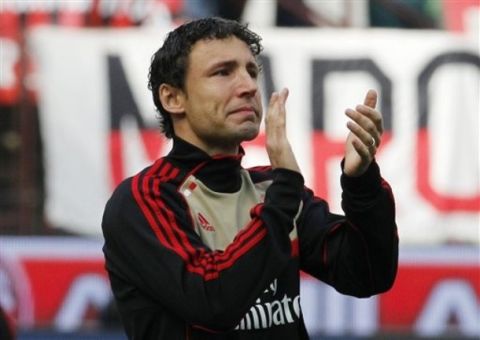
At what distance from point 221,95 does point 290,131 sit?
601 cm

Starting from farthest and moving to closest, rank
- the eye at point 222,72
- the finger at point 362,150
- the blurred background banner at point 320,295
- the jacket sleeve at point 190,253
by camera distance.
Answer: the blurred background banner at point 320,295
the eye at point 222,72
the finger at point 362,150
the jacket sleeve at point 190,253

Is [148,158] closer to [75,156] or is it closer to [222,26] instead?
[75,156]

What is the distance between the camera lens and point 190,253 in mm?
3195

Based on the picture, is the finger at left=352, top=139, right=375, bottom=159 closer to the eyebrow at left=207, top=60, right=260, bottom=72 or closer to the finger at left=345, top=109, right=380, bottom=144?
the finger at left=345, top=109, right=380, bottom=144

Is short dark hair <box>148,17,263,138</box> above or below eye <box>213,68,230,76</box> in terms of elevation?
above

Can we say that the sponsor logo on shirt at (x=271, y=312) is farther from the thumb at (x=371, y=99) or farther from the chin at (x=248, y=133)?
the thumb at (x=371, y=99)

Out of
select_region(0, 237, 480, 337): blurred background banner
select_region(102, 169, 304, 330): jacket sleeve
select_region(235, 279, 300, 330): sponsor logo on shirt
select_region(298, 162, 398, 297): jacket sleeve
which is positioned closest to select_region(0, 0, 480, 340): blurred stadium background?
select_region(0, 237, 480, 337): blurred background banner

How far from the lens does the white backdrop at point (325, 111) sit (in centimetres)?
927

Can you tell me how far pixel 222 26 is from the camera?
343cm

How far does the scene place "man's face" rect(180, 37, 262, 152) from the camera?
3.30 metres

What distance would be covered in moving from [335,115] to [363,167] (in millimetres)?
6043

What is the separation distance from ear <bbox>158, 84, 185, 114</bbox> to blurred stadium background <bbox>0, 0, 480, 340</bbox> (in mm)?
5738

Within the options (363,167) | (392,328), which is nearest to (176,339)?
(363,167)

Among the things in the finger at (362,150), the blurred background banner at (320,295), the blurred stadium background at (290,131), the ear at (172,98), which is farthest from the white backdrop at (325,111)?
the finger at (362,150)
